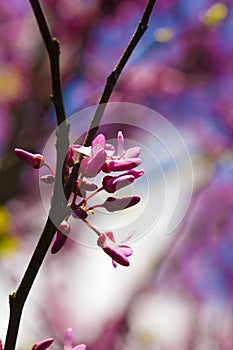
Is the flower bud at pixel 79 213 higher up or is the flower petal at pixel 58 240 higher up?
the flower bud at pixel 79 213

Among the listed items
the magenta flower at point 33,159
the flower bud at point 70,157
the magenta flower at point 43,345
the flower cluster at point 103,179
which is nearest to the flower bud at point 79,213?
the flower cluster at point 103,179

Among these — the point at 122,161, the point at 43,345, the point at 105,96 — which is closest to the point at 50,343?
the point at 43,345

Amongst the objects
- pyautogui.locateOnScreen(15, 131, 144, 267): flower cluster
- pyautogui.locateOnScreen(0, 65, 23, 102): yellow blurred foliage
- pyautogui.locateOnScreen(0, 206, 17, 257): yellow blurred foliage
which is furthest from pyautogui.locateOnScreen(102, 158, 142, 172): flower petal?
pyautogui.locateOnScreen(0, 65, 23, 102): yellow blurred foliage

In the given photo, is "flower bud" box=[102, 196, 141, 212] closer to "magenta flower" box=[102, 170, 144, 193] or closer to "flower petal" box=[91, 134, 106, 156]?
"magenta flower" box=[102, 170, 144, 193]

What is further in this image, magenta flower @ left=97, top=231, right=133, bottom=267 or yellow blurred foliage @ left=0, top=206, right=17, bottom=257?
yellow blurred foliage @ left=0, top=206, right=17, bottom=257

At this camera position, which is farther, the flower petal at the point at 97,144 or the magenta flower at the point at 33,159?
the magenta flower at the point at 33,159

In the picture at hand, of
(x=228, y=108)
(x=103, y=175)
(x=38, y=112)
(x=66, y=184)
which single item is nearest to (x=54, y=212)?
(x=66, y=184)

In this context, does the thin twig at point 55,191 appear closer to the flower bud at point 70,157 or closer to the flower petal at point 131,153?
the flower bud at point 70,157

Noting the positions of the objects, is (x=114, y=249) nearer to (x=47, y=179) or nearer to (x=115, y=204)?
(x=115, y=204)

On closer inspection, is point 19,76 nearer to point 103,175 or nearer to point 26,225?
point 26,225
